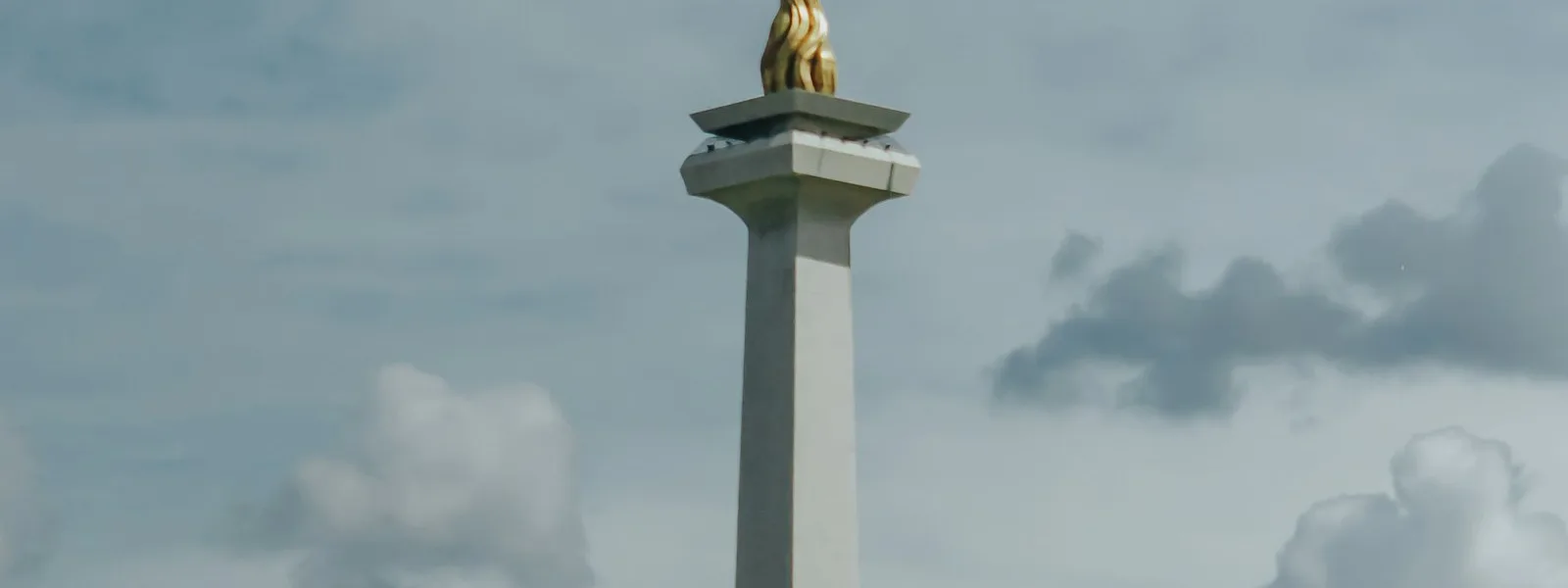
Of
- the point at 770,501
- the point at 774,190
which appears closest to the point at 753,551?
the point at 770,501

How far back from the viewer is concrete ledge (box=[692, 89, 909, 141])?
238ft

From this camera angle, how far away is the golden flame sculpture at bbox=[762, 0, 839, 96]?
73625mm

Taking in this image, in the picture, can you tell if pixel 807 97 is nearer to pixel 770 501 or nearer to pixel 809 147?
pixel 809 147

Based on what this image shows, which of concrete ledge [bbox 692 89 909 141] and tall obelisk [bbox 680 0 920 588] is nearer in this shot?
tall obelisk [bbox 680 0 920 588]

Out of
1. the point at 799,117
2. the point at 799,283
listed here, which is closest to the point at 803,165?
the point at 799,117

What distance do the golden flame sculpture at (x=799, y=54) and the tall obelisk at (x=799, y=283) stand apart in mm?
26

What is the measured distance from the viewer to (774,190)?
7275 cm

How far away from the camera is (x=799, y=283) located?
238ft

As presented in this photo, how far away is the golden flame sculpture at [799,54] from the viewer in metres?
73.6

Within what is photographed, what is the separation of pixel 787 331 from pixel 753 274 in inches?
70.9

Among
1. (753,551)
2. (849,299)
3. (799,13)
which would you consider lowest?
(753,551)

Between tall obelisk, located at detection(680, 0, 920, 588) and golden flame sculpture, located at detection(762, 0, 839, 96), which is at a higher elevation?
golden flame sculpture, located at detection(762, 0, 839, 96)

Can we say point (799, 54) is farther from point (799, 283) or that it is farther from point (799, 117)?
point (799, 283)

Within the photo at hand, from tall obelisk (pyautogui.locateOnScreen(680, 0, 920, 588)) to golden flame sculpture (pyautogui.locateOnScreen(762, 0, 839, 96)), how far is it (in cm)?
3
